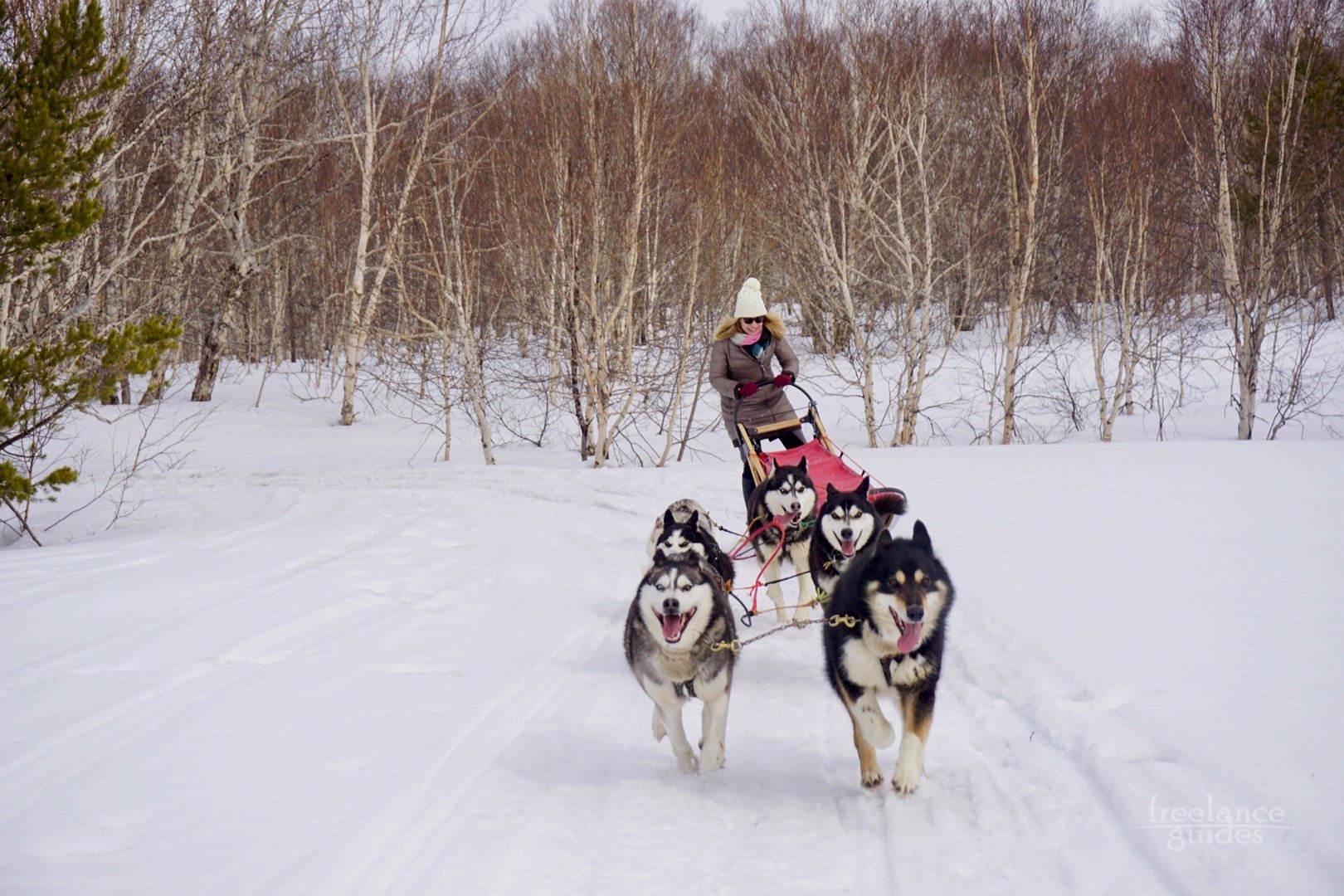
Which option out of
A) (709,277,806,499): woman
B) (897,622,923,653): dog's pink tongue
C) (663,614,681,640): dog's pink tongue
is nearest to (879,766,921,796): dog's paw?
(897,622,923,653): dog's pink tongue

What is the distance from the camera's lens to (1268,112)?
11.6 metres

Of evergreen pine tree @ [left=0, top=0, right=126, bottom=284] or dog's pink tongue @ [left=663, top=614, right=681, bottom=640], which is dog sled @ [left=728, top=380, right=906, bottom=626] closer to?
dog's pink tongue @ [left=663, top=614, right=681, bottom=640]

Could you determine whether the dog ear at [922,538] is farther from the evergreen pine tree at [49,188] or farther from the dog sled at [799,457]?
the evergreen pine tree at [49,188]

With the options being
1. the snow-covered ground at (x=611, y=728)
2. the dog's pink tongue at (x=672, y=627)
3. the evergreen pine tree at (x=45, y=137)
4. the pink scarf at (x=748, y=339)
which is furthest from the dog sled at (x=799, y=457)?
the evergreen pine tree at (x=45, y=137)

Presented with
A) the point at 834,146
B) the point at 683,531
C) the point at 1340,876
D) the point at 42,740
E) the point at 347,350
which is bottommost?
the point at 42,740

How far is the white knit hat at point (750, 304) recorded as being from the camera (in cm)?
620

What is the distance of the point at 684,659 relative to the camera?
3.33 meters

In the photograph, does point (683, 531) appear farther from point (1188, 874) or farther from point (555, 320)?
point (555, 320)

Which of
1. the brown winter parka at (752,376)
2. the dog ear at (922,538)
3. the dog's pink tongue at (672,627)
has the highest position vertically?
the brown winter parka at (752,376)

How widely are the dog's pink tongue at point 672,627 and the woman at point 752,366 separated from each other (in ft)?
9.33

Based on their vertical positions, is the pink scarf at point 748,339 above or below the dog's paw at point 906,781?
above

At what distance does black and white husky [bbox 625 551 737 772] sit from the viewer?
10.8 ft

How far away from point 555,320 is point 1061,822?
439 inches

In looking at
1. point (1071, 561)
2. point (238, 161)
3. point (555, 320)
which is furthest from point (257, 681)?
point (238, 161)
